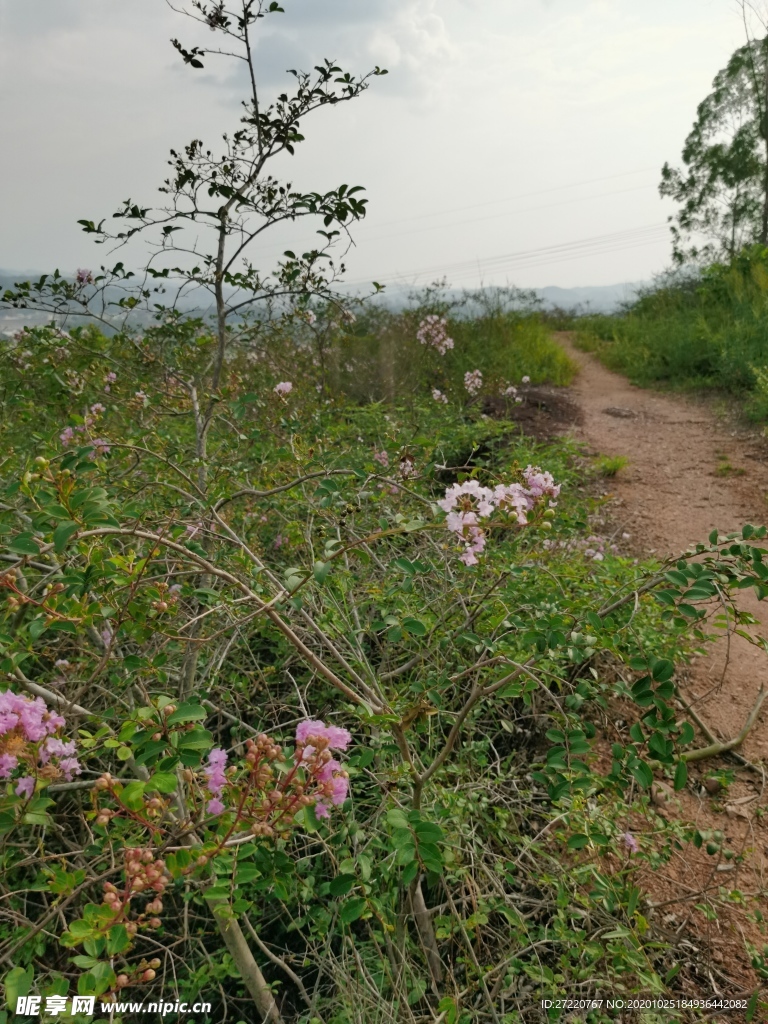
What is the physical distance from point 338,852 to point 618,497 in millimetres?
4093

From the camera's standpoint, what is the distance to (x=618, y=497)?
503cm

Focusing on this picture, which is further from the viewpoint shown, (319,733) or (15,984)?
(319,733)

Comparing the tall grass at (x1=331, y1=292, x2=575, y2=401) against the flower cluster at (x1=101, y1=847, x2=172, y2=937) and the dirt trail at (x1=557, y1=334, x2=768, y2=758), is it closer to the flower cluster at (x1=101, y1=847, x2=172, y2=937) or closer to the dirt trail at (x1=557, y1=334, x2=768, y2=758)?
the dirt trail at (x1=557, y1=334, x2=768, y2=758)

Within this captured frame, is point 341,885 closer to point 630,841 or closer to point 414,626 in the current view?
point 414,626

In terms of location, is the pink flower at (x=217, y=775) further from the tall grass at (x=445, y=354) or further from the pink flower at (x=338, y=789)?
the tall grass at (x=445, y=354)

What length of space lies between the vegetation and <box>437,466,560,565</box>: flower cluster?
10 mm

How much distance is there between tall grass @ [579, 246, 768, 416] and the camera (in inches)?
288

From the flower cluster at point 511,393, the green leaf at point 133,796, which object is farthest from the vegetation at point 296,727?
the flower cluster at point 511,393

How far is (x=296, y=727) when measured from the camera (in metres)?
1.61

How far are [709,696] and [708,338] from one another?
7185 mm

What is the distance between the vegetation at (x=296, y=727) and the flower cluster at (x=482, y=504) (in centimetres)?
1

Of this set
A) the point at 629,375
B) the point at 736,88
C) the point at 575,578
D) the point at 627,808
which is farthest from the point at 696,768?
the point at 736,88

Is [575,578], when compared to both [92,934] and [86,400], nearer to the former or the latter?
[92,934]

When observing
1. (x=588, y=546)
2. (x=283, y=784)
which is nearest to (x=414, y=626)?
(x=283, y=784)
